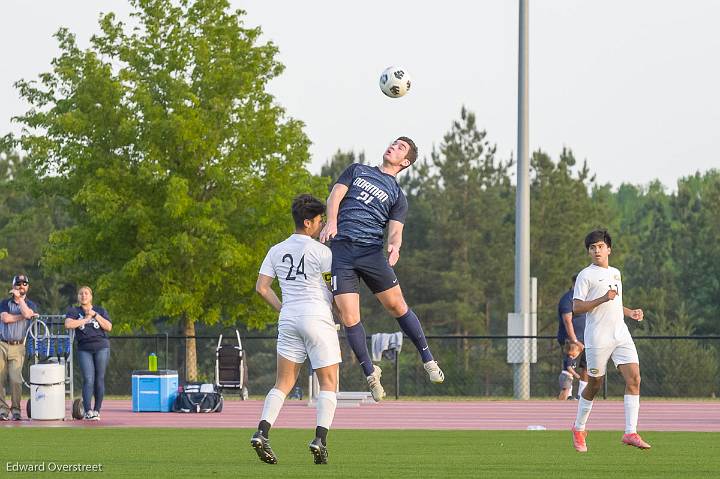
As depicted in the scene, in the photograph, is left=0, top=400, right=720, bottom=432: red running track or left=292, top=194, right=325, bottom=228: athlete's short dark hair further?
left=0, top=400, right=720, bottom=432: red running track

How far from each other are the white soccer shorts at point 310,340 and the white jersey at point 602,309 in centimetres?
294

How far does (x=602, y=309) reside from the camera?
44.7 ft

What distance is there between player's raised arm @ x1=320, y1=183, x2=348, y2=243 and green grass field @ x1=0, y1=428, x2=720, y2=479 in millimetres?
1850

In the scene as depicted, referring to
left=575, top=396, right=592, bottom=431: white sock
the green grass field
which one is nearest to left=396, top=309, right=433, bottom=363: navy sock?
the green grass field

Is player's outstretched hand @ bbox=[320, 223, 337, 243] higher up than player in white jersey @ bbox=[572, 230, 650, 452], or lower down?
higher up

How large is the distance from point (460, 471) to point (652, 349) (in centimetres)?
5173

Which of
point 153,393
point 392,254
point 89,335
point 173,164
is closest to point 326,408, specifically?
point 392,254

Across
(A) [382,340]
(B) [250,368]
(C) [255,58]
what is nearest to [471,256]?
(B) [250,368]

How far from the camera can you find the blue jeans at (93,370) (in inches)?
805

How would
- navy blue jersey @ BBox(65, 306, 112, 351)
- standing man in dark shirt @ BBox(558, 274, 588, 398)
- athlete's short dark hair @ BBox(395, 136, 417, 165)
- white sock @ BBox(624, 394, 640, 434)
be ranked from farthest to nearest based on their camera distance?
standing man in dark shirt @ BBox(558, 274, 588, 398)
navy blue jersey @ BBox(65, 306, 112, 351)
white sock @ BBox(624, 394, 640, 434)
athlete's short dark hair @ BBox(395, 136, 417, 165)

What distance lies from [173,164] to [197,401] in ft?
53.1

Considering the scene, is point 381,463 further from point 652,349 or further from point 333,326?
point 652,349

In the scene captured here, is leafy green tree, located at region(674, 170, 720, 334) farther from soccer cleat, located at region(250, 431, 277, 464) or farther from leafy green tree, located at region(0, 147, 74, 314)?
soccer cleat, located at region(250, 431, 277, 464)

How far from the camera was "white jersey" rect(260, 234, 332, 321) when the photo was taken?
11414 mm
